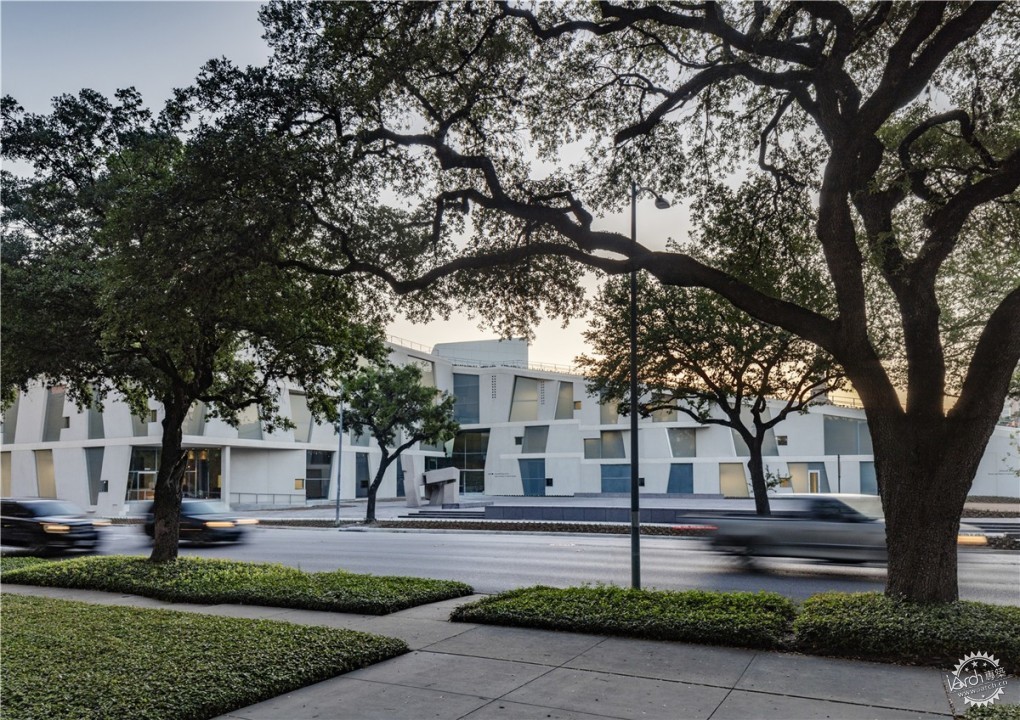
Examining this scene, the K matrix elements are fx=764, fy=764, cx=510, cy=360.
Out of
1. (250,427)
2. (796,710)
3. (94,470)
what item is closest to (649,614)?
(796,710)

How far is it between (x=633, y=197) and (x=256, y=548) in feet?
53.0

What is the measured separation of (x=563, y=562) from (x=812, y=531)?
587 centimetres

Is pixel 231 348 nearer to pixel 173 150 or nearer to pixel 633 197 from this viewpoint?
pixel 173 150

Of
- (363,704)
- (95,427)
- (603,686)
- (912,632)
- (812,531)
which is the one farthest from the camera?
(95,427)

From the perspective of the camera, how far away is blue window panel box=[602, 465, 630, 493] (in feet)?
193

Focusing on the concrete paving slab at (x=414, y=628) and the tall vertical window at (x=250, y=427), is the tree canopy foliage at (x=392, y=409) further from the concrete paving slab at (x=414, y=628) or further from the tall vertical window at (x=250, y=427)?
the concrete paving slab at (x=414, y=628)

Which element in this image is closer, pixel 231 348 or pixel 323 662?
pixel 323 662

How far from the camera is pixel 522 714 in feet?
20.6

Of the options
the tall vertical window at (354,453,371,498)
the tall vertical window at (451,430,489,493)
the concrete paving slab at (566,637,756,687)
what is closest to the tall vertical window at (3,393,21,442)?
the tall vertical window at (354,453,371,498)

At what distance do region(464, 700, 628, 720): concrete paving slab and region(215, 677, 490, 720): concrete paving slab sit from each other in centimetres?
13

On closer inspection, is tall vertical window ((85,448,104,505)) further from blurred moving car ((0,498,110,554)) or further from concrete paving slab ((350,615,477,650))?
concrete paving slab ((350,615,477,650))

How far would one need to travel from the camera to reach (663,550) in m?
21.2

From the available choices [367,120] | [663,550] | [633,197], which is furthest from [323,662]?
[663,550]

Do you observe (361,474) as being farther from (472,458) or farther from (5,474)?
(5,474)
